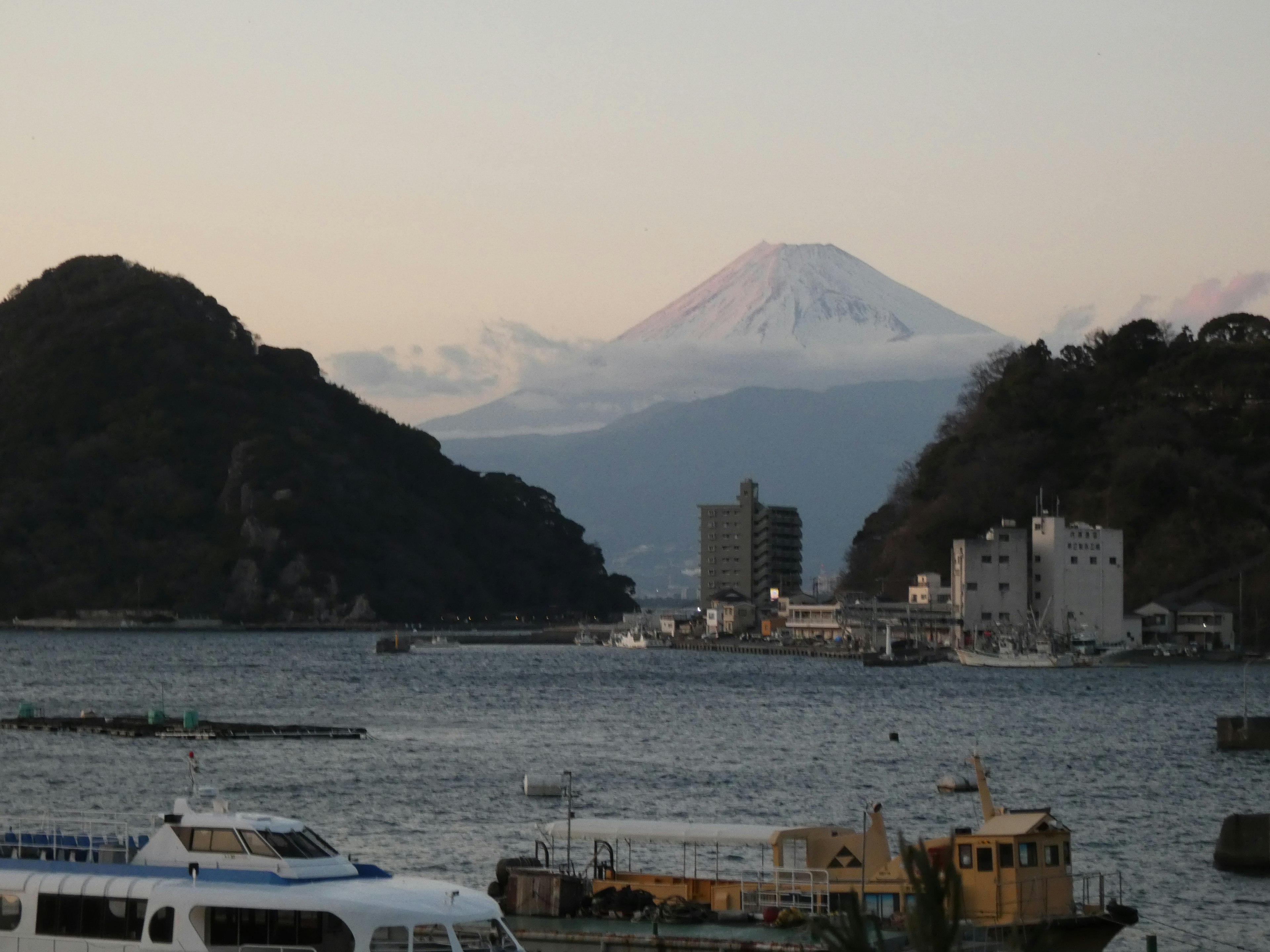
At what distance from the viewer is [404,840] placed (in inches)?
1721

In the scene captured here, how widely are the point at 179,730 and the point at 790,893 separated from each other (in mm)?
51268

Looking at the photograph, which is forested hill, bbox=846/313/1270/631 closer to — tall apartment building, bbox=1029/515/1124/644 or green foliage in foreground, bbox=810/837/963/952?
tall apartment building, bbox=1029/515/1124/644

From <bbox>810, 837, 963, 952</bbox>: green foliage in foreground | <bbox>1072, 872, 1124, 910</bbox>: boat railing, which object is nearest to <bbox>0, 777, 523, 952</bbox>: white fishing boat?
<bbox>810, 837, 963, 952</bbox>: green foliage in foreground

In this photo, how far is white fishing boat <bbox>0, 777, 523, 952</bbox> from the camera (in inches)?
829

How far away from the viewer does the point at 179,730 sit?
2997 inches

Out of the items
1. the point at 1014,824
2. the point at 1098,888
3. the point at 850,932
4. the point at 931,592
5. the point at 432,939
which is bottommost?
the point at 1098,888

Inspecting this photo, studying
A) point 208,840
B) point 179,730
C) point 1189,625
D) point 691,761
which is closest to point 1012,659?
point 1189,625

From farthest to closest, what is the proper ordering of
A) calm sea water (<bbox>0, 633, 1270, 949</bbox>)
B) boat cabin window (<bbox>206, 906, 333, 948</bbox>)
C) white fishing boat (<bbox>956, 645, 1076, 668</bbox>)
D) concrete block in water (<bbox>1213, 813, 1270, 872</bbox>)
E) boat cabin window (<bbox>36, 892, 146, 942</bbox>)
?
white fishing boat (<bbox>956, 645, 1076, 668</bbox>) < calm sea water (<bbox>0, 633, 1270, 949</bbox>) < concrete block in water (<bbox>1213, 813, 1270, 872</bbox>) < boat cabin window (<bbox>36, 892, 146, 942</bbox>) < boat cabin window (<bbox>206, 906, 333, 948</bbox>)

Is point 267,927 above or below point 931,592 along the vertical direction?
below

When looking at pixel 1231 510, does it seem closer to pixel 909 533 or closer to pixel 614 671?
pixel 909 533

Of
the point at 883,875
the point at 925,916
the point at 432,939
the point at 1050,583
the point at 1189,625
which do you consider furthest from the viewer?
the point at 1050,583

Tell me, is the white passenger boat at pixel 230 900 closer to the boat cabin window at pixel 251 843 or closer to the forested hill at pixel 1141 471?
the boat cabin window at pixel 251 843

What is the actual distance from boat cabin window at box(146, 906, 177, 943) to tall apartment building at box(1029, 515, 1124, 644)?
149 metres

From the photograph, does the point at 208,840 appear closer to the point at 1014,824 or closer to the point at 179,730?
the point at 1014,824
